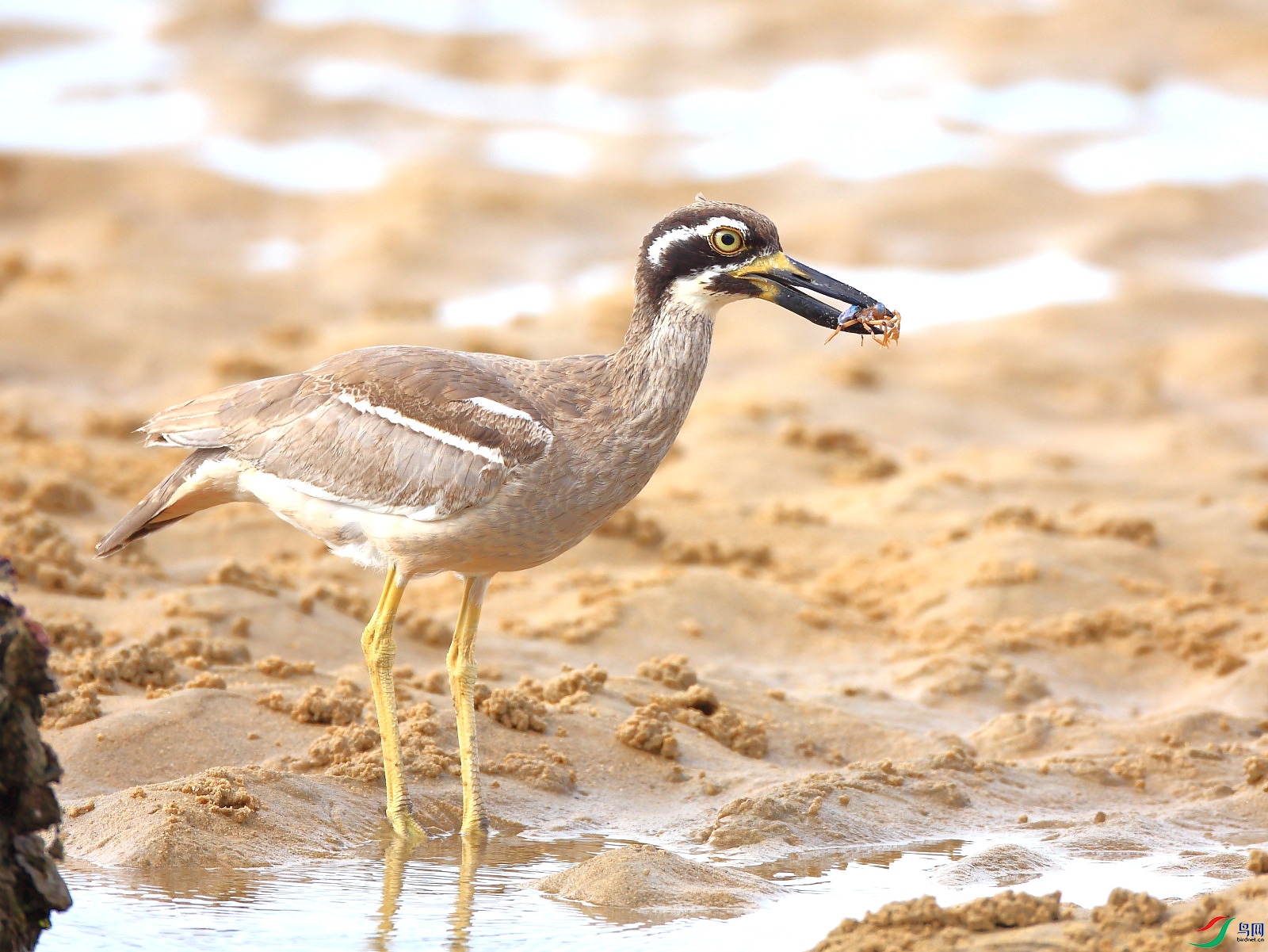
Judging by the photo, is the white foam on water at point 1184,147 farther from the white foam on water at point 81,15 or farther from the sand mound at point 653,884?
the sand mound at point 653,884

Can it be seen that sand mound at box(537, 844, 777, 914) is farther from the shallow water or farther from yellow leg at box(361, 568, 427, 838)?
yellow leg at box(361, 568, 427, 838)

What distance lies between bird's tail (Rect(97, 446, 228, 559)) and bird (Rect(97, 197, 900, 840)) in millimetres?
14

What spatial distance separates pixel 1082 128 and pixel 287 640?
42.6ft

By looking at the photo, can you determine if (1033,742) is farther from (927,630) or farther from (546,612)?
(546,612)

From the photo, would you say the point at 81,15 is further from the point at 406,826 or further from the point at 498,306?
the point at 406,826

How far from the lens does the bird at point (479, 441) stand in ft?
17.3

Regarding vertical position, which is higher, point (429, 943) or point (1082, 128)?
point (1082, 128)

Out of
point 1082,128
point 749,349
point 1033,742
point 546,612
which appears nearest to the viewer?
point 1033,742

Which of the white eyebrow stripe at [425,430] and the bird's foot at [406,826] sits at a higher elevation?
the white eyebrow stripe at [425,430]

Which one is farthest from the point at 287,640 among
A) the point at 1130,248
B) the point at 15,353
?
the point at 1130,248

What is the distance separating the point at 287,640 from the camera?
23.5 feet

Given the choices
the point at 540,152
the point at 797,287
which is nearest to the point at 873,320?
the point at 797,287

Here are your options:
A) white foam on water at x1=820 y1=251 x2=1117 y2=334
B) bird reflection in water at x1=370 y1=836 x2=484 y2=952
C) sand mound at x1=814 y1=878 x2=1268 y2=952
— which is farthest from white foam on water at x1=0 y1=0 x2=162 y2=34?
sand mound at x1=814 y1=878 x2=1268 y2=952

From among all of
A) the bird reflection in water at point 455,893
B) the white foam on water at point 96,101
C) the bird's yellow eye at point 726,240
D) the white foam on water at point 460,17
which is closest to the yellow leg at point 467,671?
the bird reflection in water at point 455,893
